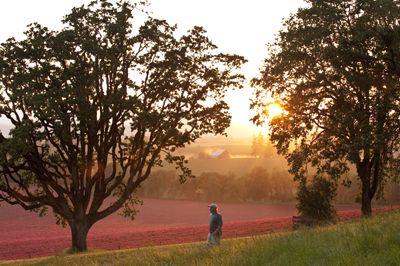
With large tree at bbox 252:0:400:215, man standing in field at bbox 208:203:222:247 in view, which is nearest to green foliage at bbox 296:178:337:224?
large tree at bbox 252:0:400:215

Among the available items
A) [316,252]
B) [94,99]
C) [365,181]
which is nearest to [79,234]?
[94,99]

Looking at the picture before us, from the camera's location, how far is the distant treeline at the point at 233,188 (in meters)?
82.8

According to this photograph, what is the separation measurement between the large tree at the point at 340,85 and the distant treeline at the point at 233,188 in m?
43.4

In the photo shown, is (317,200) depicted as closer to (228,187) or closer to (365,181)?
(365,181)

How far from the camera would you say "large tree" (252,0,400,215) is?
25.6 m

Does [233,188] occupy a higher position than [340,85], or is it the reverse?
[340,85]

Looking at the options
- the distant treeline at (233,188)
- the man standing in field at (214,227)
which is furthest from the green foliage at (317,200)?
the distant treeline at (233,188)

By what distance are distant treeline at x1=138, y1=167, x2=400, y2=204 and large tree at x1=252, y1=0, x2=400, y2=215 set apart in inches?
1709

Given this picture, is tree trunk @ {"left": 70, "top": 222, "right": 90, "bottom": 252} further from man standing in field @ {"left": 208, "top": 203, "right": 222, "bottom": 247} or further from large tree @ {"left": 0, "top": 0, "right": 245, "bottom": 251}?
man standing in field @ {"left": 208, "top": 203, "right": 222, "bottom": 247}

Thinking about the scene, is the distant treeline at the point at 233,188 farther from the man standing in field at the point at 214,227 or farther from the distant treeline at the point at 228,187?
the man standing in field at the point at 214,227

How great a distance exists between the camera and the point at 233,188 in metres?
89.2

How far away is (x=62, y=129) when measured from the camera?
2527cm

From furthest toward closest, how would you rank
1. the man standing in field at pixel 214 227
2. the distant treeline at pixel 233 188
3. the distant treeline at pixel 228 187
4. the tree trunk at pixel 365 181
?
the distant treeline at pixel 228 187, the distant treeline at pixel 233 188, the tree trunk at pixel 365 181, the man standing in field at pixel 214 227

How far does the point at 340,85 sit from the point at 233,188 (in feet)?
197
